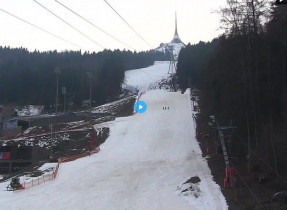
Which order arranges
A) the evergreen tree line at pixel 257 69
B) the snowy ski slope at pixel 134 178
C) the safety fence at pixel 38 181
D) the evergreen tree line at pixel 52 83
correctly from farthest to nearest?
the evergreen tree line at pixel 52 83 < the safety fence at pixel 38 181 < the evergreen tree line at pixel 257 69 < the snowy ski slope at pixel 134 178

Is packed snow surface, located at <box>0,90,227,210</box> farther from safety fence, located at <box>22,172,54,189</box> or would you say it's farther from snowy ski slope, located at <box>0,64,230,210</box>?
safety fence, located at <box>22,172,54,189</box>

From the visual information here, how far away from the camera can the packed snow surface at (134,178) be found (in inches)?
888

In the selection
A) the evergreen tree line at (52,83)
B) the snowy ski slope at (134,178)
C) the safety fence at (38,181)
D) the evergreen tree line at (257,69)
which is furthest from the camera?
the evergreen tree line at (52,83)

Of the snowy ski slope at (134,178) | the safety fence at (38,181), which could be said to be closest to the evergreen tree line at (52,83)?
the snowy ski slope at (134,178)

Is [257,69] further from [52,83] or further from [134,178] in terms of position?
[52,83]

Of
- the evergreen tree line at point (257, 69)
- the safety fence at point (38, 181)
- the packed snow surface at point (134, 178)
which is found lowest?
the safety fence at point (38, 181)

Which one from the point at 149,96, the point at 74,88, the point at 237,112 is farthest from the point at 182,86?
the point at 237,112

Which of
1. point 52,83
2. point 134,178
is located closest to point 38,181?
point 134,178

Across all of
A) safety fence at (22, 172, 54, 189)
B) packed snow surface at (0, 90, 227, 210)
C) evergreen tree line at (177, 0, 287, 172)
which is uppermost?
evergreen tree line at (177, 0, 287, 172)

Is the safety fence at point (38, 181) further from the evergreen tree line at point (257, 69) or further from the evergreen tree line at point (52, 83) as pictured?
the evergreen tree line at point (52, 83)

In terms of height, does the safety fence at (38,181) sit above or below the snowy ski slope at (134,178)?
below

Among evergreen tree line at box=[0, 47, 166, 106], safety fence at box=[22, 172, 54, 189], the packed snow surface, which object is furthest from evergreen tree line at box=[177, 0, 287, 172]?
evergreen tree line at box=[0, 47, 166, 106]

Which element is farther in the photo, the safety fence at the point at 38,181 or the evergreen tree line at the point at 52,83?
the evergreen tree line at the point at 52,83

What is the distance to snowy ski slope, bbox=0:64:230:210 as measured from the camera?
22.5m
